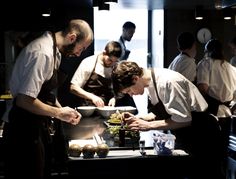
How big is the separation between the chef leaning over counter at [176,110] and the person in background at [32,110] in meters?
0.39

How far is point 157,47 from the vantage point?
25.4ft

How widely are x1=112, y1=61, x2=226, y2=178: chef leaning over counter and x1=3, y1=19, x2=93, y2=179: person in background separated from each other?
15.5 inches

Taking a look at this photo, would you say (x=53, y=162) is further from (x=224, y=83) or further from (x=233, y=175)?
(x=224, y=83)

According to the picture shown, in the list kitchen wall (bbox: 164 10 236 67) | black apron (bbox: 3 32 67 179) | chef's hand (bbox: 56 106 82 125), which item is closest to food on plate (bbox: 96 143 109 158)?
black apron (bbox: 3 32 67 179)

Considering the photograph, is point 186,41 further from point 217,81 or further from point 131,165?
point 131,165

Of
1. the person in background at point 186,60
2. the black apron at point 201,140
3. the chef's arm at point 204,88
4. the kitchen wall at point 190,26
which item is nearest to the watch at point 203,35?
the kitchen wall at point 190,26

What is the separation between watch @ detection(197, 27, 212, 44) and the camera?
24.1 ft

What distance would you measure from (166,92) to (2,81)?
5.30 metres

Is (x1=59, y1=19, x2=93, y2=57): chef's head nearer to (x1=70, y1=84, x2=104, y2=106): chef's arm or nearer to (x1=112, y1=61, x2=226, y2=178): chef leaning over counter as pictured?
(x1=112, y1=61, x2=226, y2=178): chef leaning over counter

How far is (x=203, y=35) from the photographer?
7.34m

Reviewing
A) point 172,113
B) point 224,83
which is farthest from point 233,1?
point 172,113

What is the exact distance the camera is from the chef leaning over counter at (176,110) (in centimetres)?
238

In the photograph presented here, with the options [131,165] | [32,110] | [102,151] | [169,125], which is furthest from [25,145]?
[169,125]

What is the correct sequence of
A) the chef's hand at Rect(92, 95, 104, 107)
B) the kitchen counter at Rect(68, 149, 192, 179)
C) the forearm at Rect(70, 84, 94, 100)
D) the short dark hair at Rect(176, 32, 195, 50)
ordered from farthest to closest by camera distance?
the short dark hair at Rect(176, 32, 195, 50) < the forearm at Rect(70, 84, 94, 100) < the chef's hand at Rect(92, 95, 104, 107) < the kitchen counter at Rect(68, 149, 192, 179)
